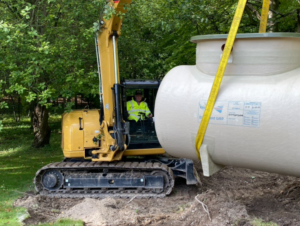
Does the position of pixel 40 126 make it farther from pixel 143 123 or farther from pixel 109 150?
pixel 143 123

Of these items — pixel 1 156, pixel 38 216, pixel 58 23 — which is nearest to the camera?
pixel 38 216

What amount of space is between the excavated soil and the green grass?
0.32 metres

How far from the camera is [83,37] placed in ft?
36.1

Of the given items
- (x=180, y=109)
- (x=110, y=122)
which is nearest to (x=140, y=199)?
(x=110, y=122)

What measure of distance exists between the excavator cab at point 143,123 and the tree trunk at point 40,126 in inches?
279

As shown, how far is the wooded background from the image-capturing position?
889 cm

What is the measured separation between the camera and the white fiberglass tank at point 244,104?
4.36 metres

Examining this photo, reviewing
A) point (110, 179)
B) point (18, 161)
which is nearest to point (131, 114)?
point (110, 179)

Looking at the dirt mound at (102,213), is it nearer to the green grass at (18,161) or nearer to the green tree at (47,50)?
the green grass at (18,161)

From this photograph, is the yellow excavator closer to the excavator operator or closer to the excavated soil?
the excavator operator

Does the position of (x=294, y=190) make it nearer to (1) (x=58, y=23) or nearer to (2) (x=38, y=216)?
(2) (x=38, y=216)

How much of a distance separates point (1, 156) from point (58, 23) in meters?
6.83

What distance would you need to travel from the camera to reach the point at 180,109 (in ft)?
16.2

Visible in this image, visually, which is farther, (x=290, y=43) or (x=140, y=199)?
(x=140, y=199)
